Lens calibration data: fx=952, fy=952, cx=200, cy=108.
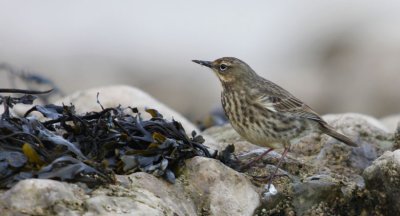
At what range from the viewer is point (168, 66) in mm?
18422

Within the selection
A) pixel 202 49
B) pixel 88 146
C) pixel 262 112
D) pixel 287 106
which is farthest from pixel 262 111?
pixel 202 49

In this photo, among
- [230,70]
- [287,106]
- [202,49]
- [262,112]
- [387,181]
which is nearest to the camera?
[387,181]

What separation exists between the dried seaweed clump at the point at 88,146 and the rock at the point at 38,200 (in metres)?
0.28

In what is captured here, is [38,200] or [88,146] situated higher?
[88,146]

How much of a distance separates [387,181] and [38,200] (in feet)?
9.27

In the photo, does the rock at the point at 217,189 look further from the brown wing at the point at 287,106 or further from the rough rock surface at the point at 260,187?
the brown wing at the point at 287,106

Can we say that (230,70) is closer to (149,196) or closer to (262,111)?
(262,111)

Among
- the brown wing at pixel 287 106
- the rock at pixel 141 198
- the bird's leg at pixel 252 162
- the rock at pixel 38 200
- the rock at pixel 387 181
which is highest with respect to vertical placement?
the brown wing at pixel 287 106

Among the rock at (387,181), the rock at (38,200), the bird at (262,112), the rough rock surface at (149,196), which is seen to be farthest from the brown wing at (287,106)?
the rock at (38,200)

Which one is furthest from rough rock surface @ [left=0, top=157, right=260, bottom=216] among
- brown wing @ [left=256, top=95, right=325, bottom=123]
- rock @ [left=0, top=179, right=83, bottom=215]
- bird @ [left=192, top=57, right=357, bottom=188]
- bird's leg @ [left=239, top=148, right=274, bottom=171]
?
brown wing @ [left=256, top=95, right=325, bottom=123]

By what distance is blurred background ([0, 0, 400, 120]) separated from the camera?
1647 centimetres

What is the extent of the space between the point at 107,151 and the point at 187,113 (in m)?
8.43

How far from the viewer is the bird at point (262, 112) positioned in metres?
8.29

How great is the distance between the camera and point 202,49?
19969 mm
